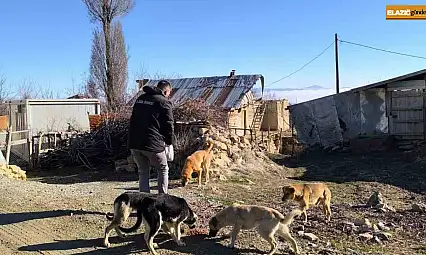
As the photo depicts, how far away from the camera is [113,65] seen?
3341cm

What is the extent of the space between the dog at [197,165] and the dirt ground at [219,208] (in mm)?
294

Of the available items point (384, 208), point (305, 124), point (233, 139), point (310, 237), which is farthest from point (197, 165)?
point (305, 124)

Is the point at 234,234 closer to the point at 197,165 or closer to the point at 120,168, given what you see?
Answer: the point at 197,165

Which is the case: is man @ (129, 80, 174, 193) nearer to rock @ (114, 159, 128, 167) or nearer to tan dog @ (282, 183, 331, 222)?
tan dog @ (282, 183, 331, 222)

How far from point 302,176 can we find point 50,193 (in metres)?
8.04

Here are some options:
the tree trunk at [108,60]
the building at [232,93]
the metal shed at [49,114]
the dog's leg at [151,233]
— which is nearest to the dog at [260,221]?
the dog's leg at [151,233]

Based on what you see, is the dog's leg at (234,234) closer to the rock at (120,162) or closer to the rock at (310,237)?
the rock at (310,237)

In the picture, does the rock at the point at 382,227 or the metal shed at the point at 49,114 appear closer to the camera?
the rock at the point at 382,227

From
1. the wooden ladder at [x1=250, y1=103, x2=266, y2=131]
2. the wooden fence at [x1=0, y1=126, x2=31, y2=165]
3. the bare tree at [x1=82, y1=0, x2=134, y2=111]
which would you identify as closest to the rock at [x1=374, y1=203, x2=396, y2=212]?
the wooden fence at [x1=0, y1=126, x2=31, y2=165]

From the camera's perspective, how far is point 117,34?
3328cm

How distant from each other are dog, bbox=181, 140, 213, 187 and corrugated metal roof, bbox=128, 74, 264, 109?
12.4 m

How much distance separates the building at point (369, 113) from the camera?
20.1 m

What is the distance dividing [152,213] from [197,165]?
6119mm

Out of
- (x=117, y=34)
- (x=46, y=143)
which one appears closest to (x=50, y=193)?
(x=46, y=143)
